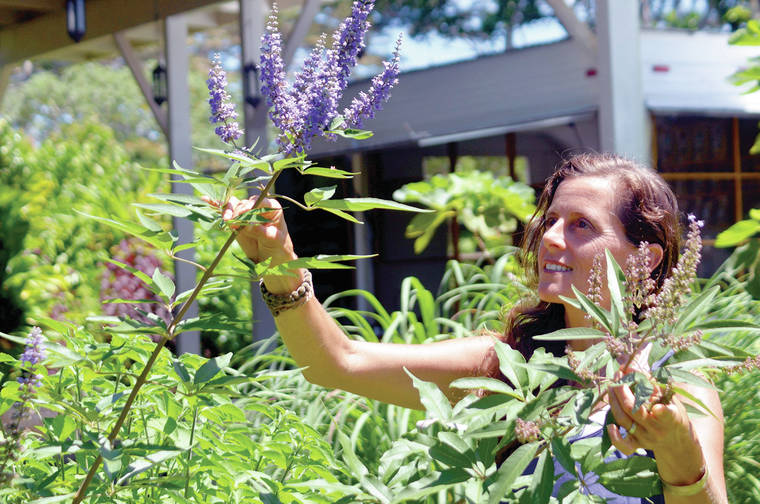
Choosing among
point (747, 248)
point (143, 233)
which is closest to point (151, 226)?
point (143, 233)

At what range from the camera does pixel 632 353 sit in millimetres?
929

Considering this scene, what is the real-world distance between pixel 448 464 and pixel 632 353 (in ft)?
0.75

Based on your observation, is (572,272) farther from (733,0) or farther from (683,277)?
(733,0)

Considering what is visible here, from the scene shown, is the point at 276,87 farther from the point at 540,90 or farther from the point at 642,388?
the point at 540,90

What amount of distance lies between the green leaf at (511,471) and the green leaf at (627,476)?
0.11 meters

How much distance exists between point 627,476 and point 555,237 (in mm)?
598

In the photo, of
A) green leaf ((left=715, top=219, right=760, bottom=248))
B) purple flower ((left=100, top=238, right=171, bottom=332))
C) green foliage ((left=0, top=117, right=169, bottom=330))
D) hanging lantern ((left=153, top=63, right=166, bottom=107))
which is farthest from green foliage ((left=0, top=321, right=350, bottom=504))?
purple flower ((left=100, top=238, right=171, bottom=332))

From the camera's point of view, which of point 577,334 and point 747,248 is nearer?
point 577,334

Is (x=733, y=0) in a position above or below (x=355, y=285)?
above

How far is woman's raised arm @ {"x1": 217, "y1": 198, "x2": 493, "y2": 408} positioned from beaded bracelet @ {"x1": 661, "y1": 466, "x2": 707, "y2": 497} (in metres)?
0.59

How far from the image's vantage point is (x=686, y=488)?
1.14 metres

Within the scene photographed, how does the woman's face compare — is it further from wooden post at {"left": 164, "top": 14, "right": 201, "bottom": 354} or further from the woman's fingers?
wooden post at {"left": 164, "top": 14, "right": 201, "bottom": 354}

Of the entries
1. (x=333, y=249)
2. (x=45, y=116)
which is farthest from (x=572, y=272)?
(x=45, y=116)

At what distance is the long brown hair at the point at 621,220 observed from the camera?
168 cm
